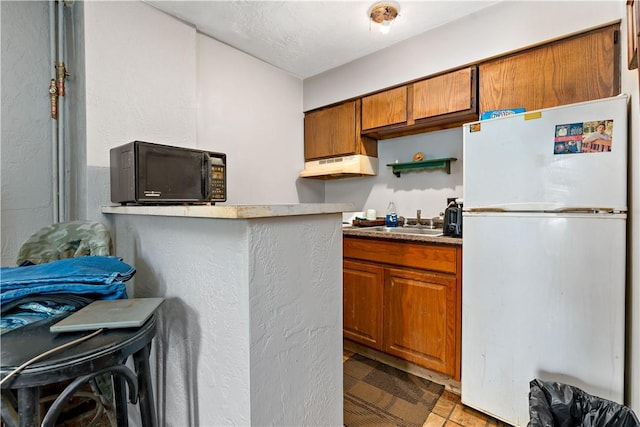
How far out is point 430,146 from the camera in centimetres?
232

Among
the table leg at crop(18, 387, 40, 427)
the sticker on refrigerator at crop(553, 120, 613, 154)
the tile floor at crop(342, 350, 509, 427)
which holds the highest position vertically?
the sticker on refrigerator at crop(553, 120, 613, 154)

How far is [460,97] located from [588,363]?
62.6 inches

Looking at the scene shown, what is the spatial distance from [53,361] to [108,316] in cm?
16

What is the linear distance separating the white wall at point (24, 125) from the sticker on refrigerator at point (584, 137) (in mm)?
2579

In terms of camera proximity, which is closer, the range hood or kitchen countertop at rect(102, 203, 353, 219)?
kitchen countertop at rect(102, 203, 353, 219)

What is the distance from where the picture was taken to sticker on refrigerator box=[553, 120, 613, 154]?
1167 millimetres

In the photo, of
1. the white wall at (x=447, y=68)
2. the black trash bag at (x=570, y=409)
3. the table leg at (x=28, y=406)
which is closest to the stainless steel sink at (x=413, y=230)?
the white wall at (x=447, y=68)

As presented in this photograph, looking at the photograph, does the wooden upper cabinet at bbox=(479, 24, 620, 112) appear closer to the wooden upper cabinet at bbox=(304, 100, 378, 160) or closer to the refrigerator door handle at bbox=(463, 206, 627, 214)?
the refrigerator door handle at bbox=(463, 206, 627, 214)

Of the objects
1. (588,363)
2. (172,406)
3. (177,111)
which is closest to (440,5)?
(177,111)

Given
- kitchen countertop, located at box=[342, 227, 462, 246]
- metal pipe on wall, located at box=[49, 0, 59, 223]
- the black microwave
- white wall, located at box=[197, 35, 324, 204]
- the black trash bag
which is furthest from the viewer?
white wall, located at box=[197, 35, 324, 204]

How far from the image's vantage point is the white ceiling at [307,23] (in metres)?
1.74

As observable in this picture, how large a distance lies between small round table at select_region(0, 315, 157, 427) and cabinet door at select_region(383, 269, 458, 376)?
1.48 meters

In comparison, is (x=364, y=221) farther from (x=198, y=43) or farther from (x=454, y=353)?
(x=198, y=43)

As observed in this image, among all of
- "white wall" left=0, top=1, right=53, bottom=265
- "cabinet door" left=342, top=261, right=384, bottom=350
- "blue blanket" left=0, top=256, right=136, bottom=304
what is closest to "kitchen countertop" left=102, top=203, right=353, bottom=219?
"blue blanket" left=0, top=256, right=136, bottom=304
